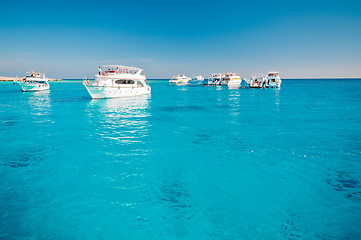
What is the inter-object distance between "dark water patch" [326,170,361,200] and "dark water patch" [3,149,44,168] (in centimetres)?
1400

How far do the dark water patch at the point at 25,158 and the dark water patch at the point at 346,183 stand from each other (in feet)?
45.9

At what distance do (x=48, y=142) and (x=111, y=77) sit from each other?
2444cm

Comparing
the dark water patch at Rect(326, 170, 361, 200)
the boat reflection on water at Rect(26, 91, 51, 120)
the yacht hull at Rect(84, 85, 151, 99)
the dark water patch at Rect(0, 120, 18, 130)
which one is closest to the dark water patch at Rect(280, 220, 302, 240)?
the dark water patch at Rect(326, 170, 361, 200)

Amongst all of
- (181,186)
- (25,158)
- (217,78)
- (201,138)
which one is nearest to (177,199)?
(181,186)

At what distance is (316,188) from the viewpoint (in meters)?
7.89

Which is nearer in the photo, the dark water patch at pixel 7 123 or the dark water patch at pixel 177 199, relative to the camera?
the dark water patch at pixel 177 199

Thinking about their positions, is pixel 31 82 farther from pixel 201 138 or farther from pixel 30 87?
pixel 201 138

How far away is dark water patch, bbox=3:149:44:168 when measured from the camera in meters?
10.3

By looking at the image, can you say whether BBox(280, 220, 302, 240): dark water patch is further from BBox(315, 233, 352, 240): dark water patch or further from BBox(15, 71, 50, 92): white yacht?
BBox(15, 71, 50, 92): white yacht

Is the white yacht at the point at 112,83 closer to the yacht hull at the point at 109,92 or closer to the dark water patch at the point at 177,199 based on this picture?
the yacht hull at the point at 109,92

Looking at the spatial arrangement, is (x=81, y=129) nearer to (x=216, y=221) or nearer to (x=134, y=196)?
(x=134, y=196)

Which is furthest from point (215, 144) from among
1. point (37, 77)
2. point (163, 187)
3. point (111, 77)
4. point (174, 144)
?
point (37, 77)

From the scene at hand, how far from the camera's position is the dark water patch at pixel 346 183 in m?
7.49

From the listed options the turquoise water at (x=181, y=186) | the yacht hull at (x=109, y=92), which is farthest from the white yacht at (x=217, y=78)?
the turquoise water at (x=181, y=186)
